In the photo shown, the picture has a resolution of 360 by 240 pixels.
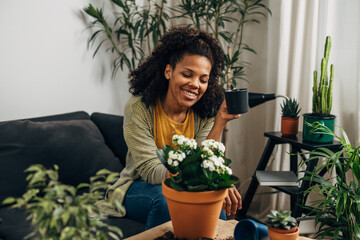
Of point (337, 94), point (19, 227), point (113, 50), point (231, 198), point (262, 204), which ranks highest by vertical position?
point (113, 50)

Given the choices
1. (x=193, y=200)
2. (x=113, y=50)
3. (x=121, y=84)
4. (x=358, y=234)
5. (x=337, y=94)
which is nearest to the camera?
(x=193, y=200)

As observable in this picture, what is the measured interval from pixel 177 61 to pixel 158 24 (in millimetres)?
1073

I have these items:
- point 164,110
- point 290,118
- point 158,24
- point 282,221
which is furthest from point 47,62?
point 282,221

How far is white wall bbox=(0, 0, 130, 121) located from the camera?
2084 mm

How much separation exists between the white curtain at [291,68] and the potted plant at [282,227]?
50.6 inches

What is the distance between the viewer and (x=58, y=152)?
1.77m

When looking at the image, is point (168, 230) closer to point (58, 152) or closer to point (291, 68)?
point (58, 152)

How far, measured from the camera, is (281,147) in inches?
96.3

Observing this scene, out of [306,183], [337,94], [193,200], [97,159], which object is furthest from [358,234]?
[97,159]

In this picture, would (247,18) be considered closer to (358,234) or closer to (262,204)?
(262,204)

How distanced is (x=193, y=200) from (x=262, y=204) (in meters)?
1.81

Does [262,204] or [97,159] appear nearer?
[97,159]

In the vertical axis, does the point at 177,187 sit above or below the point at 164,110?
below

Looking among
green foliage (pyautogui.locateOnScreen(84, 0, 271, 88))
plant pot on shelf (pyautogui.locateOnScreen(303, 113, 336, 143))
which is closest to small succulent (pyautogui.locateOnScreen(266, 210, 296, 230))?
plant pot on shelf (pyautogui.locateOnScreen(303, 113, 336, 143))
